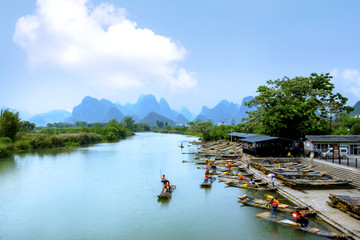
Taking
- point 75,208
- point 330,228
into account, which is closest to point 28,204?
point 75,208

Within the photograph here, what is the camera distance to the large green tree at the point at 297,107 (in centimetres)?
2433

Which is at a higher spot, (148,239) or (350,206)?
(350,206)

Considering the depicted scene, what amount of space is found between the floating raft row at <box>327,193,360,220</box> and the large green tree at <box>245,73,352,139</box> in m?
13.3

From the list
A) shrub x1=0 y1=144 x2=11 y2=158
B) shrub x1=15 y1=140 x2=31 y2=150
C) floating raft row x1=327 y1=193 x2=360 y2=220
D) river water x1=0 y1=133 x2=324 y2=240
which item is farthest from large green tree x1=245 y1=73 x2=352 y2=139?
shrub x1=15 y1=140 x2=31 y2=150

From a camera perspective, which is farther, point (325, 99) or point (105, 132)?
point (105, 132)

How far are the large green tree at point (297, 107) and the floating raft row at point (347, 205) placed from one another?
13267mm

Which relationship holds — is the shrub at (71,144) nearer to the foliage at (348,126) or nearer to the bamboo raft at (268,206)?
the bamboo raft at (268,206)

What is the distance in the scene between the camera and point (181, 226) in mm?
11812

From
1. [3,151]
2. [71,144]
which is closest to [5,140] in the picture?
[3,151]

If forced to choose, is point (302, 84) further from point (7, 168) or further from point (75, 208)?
point (7, 168)

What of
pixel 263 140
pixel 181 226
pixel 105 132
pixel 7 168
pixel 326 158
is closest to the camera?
pixel 181 226

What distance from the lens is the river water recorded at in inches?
436

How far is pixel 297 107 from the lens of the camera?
2430cm

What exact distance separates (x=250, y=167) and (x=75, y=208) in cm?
1545
